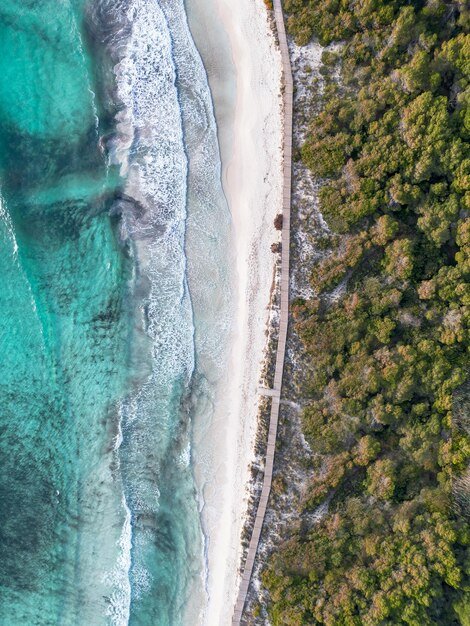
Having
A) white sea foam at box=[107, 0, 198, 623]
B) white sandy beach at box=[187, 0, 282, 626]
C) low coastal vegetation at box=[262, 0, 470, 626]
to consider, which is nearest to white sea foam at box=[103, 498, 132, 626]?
white sea foam at box=[107, 0, 198, 623]

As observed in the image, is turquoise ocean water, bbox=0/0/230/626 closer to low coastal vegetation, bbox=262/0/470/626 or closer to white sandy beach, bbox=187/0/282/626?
white sandy beach, bbox=187/0/282/626

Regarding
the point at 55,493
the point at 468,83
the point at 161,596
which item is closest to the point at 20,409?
the point at 55,493

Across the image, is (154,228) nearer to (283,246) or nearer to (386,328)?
(283,246)

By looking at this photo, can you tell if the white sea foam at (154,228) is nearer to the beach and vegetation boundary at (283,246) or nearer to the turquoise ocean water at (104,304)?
the turquoise ocean water at (104,304)

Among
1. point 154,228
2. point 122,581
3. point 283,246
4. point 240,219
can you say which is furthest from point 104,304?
point 122,581

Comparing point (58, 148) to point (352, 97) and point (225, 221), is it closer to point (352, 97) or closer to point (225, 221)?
point (225, 221)
